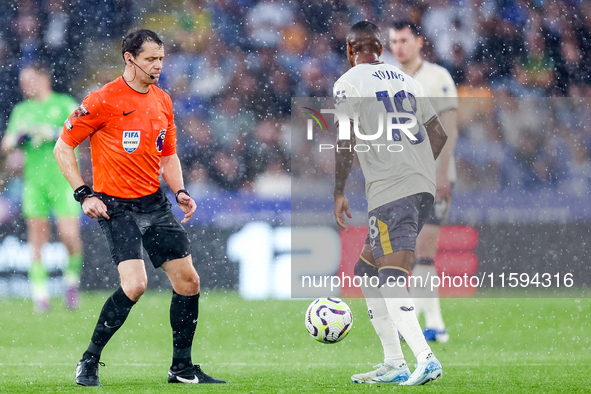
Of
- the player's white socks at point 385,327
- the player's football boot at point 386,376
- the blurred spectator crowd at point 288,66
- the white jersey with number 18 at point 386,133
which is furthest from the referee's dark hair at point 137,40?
the blurred spectator crowd at point 288,66

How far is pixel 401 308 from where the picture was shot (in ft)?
12.9

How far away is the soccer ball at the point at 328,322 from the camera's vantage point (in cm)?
435

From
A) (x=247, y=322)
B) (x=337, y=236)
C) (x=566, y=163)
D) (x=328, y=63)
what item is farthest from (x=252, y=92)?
(x=247, y=322)

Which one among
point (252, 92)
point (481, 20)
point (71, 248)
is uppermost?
point (481, 20)

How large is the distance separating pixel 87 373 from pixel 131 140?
3.97 ft

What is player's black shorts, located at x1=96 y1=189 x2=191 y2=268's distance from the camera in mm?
4125

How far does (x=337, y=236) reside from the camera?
9.33 meters

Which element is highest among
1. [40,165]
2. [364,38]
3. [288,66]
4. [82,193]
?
[288,66]

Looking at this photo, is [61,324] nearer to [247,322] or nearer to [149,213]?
[247,322]

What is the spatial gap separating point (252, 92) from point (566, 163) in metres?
4.68

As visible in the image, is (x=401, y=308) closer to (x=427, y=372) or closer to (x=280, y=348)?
(x=427, y=372)

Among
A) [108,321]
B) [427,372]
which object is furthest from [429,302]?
[108,321]

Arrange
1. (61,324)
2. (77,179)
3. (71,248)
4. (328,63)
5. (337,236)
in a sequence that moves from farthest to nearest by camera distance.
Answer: (328,63)
(337,236)
(71,248)
(61,324)
(77,179)

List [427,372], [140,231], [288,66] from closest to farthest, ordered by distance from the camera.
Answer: [427,372], [140,231], [288,66]
